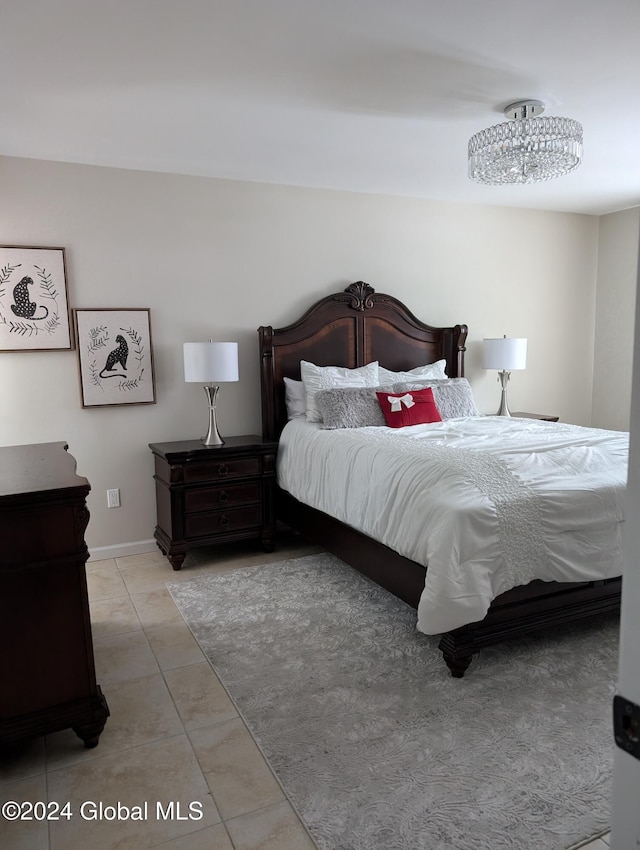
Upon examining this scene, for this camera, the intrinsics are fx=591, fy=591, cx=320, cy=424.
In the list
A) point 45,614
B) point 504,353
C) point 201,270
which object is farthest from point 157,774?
point 504,353

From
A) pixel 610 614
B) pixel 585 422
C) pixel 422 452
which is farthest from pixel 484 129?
pixel 585 422

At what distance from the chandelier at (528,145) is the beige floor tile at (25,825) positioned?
131 inches

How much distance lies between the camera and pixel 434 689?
2.41 meters

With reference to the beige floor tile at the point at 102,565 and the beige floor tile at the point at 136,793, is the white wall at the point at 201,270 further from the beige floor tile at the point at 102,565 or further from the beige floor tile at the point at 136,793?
the beige floor tile at the point at 136,793

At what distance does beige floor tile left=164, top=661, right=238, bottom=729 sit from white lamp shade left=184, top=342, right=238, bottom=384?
5.95 feet

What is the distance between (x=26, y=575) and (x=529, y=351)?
4.83 m

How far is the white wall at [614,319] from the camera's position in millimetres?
5438

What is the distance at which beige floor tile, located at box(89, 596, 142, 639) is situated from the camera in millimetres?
2971

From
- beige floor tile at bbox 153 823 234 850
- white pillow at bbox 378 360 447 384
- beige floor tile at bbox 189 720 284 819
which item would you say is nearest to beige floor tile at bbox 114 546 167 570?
beige floor tile at bbox 189 720 284 819

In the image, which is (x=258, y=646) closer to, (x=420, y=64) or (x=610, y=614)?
(x=610, y=614)

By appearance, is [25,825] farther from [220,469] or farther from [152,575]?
[220,469]

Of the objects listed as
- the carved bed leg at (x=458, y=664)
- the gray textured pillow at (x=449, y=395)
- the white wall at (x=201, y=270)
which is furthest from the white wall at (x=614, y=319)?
the carved bed leg at (x=458, y=664)

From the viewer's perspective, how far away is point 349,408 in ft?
13.1

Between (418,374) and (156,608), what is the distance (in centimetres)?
265
